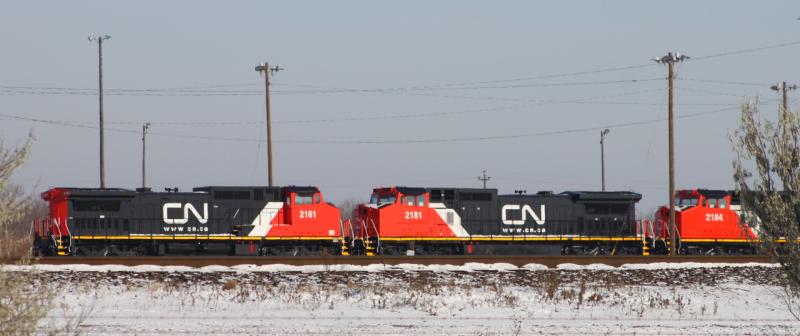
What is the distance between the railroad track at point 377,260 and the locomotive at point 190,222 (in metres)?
2.91

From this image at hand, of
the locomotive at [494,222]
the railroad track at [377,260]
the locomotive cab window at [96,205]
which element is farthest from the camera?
the locomotive at [494,222]

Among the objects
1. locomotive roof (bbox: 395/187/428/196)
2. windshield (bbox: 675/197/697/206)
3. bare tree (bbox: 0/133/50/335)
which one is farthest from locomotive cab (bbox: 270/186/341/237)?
bare tree (bbox: 0/133/50/335)

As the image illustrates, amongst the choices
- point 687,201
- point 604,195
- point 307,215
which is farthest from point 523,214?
point 307,215

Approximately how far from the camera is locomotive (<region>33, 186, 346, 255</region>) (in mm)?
30547

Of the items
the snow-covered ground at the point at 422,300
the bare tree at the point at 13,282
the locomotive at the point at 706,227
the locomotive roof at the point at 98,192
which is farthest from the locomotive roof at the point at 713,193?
the bare tree at the point at 13,282

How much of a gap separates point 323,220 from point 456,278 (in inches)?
347

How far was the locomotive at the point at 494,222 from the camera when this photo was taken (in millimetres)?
32469

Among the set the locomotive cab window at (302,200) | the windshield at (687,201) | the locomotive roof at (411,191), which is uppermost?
the locomotive roof at (411,191)

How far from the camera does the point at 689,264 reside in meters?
30.2

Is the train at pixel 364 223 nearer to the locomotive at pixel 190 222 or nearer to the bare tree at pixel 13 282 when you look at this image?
the locomotive at pixel 190 222

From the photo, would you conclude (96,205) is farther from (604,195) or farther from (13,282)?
(13,282)

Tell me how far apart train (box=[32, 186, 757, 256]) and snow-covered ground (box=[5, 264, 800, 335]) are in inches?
196

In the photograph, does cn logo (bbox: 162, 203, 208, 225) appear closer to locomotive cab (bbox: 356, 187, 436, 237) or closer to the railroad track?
the railroad track

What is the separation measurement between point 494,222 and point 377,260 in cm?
669
